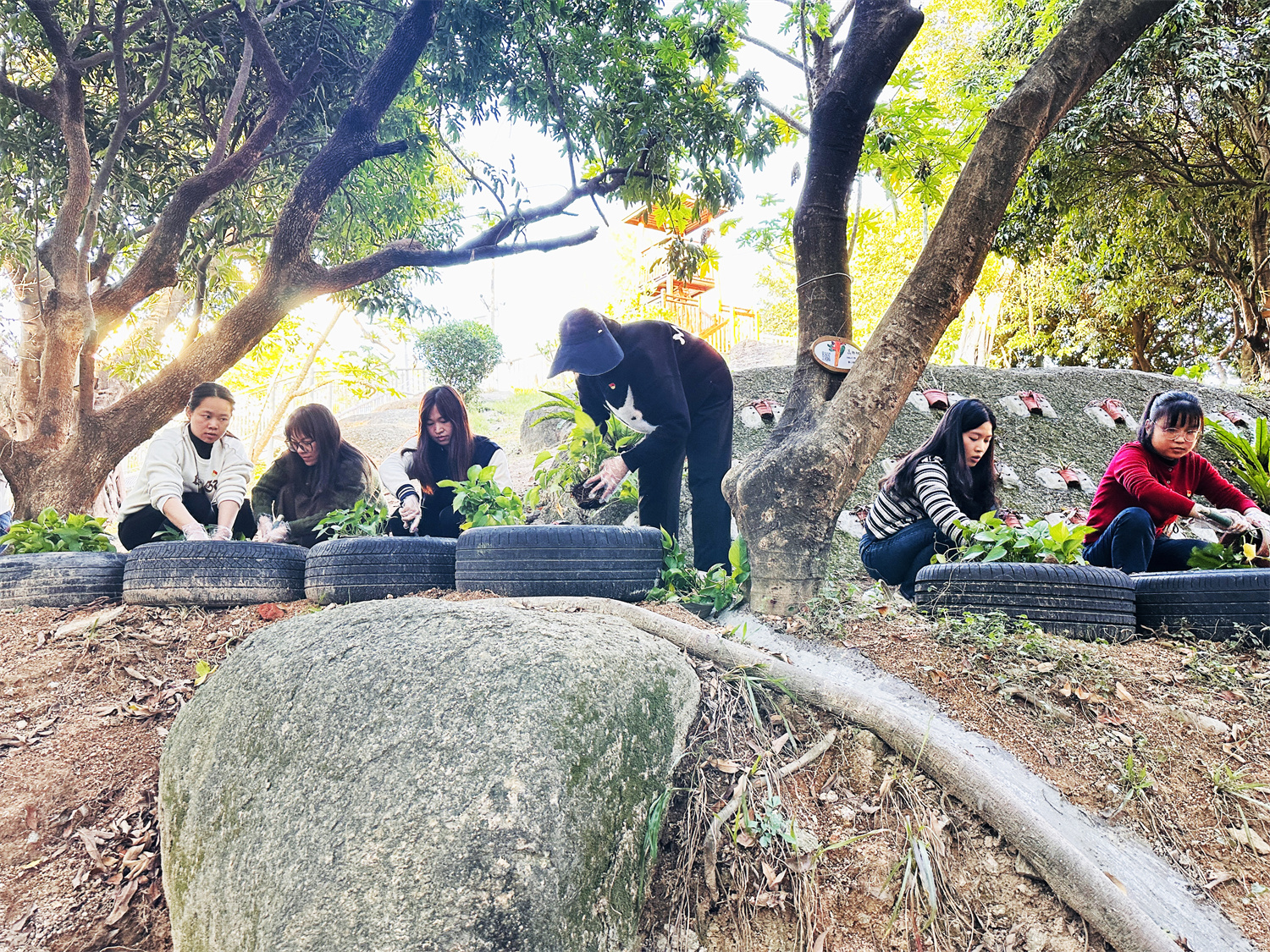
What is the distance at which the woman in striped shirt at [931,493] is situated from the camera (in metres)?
3.58

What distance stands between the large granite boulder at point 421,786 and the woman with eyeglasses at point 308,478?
2265mm

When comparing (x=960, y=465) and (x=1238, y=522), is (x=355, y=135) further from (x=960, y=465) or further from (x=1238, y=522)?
(x=1238, y=522)

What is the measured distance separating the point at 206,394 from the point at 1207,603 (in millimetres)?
5373

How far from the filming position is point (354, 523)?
414cm

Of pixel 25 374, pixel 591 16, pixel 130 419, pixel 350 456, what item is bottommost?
pixel 350 456

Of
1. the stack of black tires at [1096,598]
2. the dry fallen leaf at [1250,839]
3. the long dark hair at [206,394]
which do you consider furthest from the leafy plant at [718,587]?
the long dark hair at [206,394]

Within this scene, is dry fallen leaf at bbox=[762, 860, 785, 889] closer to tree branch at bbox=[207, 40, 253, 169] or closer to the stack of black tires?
the stack of black tires

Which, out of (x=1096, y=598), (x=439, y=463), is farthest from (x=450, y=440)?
(x=1096, y=598)

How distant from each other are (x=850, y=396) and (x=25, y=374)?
26.6 ft

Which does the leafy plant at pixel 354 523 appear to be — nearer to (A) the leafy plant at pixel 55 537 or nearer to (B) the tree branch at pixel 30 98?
(A) the leafy plant at pixel 55 537

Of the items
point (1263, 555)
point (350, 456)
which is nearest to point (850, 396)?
point (1263, 555)

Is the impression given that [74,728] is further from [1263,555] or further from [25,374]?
[25,374]

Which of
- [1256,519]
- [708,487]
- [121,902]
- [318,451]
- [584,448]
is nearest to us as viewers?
[121,902]

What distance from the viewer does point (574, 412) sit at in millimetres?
4523
